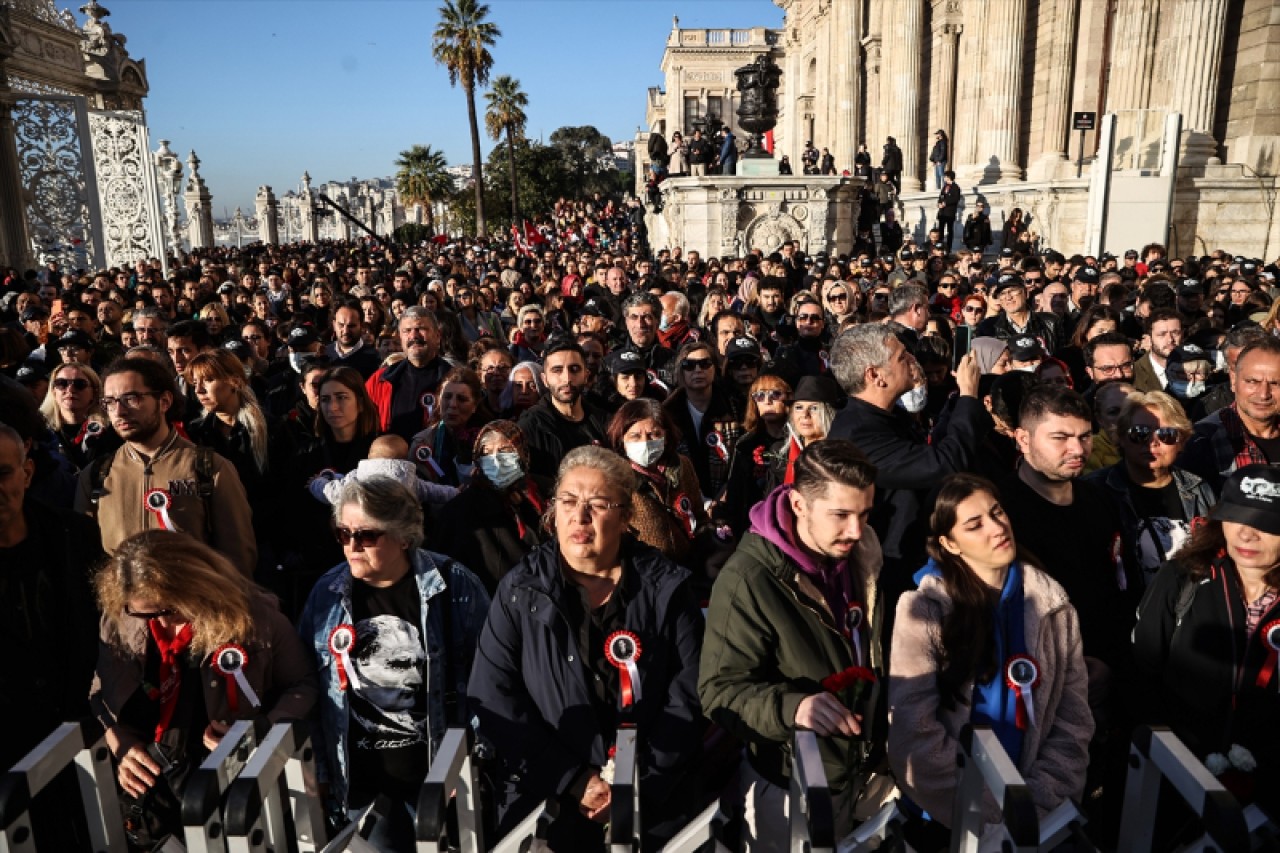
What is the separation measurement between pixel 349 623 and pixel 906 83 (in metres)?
27.9

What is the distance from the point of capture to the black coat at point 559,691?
271 cm

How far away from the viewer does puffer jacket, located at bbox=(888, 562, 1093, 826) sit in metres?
2.55

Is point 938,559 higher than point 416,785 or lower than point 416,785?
higher

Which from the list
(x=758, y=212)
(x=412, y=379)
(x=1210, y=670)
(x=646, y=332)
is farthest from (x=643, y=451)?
(x=758, y=212)

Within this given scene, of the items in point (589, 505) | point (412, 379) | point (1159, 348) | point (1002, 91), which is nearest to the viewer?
point (589, 505)

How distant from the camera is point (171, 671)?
2738 mm

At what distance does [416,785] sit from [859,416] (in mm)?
2321

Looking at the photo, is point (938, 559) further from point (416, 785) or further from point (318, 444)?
point (318, 444)

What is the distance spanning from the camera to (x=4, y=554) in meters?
2.77

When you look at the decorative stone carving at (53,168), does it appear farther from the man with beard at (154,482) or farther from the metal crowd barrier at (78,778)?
the metal crowd barrier at (78,778)

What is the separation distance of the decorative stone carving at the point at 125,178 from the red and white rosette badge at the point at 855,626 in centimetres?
1490

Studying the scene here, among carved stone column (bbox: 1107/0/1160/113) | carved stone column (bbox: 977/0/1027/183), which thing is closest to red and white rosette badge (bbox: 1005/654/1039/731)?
carved stone column (bbox: 1107/0/1160/113)

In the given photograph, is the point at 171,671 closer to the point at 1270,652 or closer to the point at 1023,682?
the point at 1023,682

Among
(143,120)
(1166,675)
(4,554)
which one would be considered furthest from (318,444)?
(143,120)
